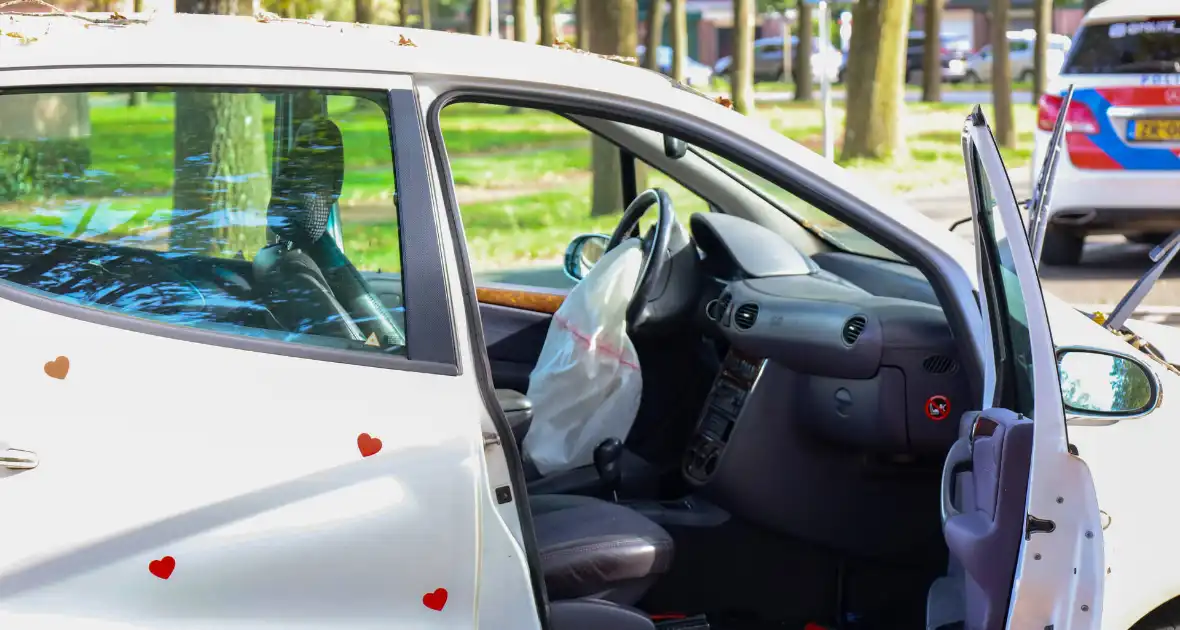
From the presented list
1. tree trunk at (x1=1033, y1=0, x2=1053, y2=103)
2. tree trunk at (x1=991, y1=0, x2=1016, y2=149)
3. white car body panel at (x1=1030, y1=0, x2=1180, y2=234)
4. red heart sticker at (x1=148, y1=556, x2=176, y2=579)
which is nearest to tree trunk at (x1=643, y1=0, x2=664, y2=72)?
tree trunk at (x1=1033, y1=0, x2=1053, y2=103)

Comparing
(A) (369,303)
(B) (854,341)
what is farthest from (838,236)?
(A) (369,303)

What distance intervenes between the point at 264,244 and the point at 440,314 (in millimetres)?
397

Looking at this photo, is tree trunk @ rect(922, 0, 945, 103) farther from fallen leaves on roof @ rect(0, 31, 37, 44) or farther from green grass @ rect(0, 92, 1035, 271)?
fallen leaves on roof @ rect(0, 31, 37, 44)

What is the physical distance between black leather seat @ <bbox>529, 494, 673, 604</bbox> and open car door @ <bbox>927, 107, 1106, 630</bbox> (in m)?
0.59

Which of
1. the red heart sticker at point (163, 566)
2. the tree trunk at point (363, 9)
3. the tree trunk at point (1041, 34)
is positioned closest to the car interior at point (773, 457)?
the red heart sticker at point (163, 566)

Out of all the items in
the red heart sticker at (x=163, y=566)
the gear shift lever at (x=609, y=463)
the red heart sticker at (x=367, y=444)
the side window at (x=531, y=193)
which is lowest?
the side window at (x=531, y=193)

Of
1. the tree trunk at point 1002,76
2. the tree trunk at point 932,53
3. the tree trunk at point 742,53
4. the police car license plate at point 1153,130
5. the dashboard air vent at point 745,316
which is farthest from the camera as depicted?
the tree trunk at point 932,53

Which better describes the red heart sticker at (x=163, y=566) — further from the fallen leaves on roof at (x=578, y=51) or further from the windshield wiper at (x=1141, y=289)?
the windshield wiper at (x=1141, y=289)

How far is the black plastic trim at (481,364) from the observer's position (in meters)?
2.26

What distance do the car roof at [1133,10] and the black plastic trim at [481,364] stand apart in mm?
7864

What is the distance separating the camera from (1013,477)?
227cm

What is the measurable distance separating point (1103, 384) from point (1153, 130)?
711 cm

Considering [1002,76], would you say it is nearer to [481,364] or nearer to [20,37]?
[481,364]

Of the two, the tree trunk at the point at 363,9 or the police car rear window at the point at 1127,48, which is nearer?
the police car rear window at the point at 1127,48
